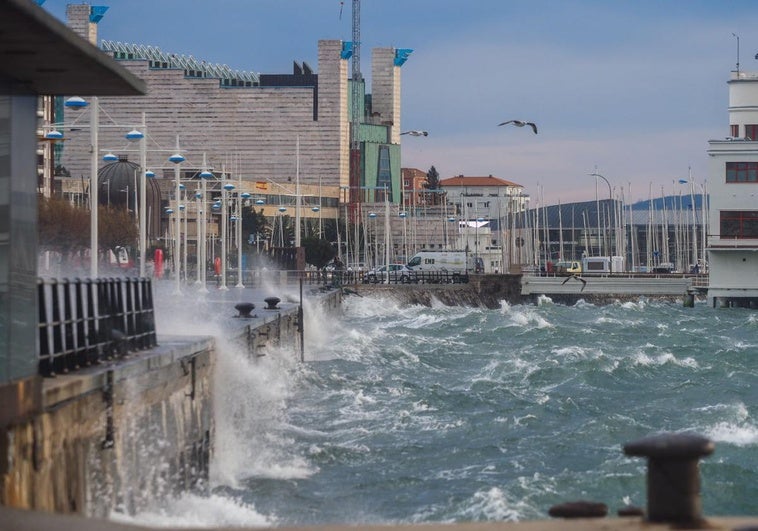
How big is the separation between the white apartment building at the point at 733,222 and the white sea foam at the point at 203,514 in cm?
5982

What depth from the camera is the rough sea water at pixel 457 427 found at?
1814 cm

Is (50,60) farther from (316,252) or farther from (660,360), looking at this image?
(316,252)

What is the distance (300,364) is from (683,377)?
9.96m

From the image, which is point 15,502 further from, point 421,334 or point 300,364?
point 421,334

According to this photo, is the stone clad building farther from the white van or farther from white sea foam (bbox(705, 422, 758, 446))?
white sea foam (bbox(705, 422, 758, 446))

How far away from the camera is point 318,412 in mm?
27953

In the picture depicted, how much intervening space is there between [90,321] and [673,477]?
9067 mm

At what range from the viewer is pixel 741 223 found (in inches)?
2926

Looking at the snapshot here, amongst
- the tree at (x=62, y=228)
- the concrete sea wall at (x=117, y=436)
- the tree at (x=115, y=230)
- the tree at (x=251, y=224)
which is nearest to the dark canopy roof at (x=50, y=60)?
the concrete sea wall at (x=117, y=436)

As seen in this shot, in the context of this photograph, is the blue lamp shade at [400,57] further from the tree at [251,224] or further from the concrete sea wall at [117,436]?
the concrete sea wall at [117,436]

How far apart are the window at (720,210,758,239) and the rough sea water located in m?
24.1

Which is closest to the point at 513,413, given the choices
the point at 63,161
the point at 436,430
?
the point at 436,430

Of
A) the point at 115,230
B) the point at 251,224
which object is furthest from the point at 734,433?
the point at 251,224

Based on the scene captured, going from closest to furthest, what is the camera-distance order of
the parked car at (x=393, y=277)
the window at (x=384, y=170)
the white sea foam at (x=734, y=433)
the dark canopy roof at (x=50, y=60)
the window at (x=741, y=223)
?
1. the dark canopy roof at (x=50, y=60)
2. the white sea foam at (x=734, y=433)
3. the window at (x=741, y=223)
4. the parked car at (x=393, y=277)
5. the window at (x=384, y=170)
